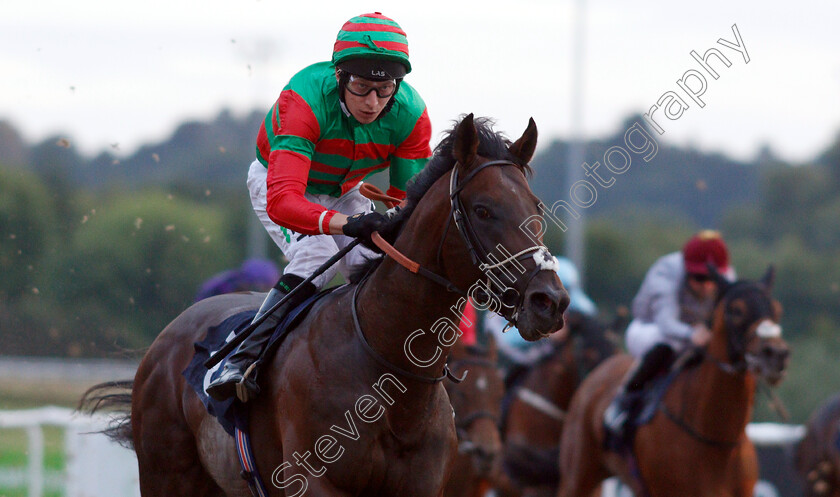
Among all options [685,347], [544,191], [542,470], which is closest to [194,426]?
[685,347]

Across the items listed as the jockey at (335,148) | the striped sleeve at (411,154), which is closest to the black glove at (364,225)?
the jockey at (335,148)

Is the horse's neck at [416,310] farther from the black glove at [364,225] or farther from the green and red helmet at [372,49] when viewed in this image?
the green and red helmet at [372,49]

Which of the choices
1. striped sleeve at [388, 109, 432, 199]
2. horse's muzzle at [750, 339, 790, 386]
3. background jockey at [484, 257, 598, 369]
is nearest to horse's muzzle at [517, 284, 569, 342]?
striped sleeve at [388, 109, 432, 199]

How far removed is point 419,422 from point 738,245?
29.4 meters

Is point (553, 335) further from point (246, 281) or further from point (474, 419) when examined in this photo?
point (246, 281)

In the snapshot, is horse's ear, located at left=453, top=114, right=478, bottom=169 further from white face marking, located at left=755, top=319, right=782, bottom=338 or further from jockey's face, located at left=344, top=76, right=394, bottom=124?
white face marking, located at left=755, top=319, right=782, bottom=338

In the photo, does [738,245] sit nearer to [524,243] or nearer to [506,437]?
[506,437]

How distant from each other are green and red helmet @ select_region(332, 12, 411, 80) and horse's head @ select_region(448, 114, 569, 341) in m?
0.47

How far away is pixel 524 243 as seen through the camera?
3.18m

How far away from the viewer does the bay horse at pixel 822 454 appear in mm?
7949

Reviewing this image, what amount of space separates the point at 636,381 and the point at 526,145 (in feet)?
13.9

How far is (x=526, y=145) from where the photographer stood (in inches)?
138

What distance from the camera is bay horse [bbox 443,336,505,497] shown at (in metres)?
7.33

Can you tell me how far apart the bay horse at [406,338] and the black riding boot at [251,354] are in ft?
0.27
